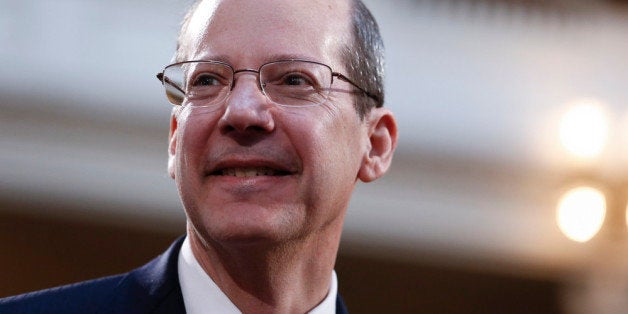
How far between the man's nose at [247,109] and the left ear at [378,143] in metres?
0.32

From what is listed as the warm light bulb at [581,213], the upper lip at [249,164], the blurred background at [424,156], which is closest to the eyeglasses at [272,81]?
the upper lip at [249,164]

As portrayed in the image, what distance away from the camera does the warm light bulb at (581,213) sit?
5.41m

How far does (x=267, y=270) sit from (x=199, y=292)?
149 millimetres

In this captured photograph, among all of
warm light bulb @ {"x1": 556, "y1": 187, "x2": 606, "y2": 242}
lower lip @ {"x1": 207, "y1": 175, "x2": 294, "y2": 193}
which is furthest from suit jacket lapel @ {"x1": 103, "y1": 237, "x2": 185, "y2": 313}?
warm light bulb @ {"x1": 556, "y1": 187, "x2": 606, "y2": 242}

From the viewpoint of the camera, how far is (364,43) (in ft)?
6.04

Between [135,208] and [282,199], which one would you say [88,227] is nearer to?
[135,208]

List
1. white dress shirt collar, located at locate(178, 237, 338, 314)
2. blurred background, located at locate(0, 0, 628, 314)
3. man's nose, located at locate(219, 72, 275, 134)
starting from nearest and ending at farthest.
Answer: man's nose, located at locate(219, 72, 275, 134) → white dress shirt collar, located at locate(178, 237, 338, 314) → blurred background, located at locate(0, 0, 628, 314)

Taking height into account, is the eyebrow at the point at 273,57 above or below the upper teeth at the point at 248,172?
above

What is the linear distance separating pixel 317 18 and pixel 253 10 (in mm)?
127

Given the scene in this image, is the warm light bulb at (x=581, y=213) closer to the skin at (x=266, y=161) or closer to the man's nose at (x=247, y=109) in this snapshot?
the skin at (x=266, y=161)

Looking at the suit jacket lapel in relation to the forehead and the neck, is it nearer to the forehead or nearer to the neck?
the neck

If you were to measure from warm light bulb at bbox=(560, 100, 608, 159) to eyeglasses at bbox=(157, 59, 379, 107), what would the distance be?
4332 mm

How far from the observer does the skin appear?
1536mm

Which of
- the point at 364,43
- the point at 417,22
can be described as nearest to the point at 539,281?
the point at 417,22
